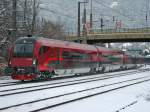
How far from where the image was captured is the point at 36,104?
629 inches

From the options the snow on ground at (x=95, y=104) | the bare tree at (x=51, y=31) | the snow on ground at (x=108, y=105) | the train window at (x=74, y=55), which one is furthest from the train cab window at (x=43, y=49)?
the bare tree at (x=51, y=31)

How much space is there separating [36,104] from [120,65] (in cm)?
4153

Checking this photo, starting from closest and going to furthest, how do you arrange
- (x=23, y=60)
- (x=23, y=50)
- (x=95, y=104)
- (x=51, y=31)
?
(x=95, y=104), (x=23, y=60), (x=23, y=50), (x=51, y=31)

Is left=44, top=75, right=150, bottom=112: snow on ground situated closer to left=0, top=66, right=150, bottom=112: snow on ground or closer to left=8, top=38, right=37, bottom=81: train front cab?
left=0, top=66, right=150, bottom=112: snow on ground

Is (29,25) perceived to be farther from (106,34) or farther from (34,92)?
(34,92)

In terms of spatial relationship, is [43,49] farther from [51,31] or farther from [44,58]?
[51,31]

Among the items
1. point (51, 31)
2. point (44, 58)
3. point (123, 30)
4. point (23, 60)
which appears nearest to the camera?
point (23, 60)

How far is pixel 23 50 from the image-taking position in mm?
28938

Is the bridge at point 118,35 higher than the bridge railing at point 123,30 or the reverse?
the reverse

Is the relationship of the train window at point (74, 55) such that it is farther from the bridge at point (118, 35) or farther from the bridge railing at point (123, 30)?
the bridge railing at point (123, 30)

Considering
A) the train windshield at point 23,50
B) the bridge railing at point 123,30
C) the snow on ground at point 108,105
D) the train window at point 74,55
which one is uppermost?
the bridge railing at point 123,30

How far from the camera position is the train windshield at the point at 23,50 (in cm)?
2855

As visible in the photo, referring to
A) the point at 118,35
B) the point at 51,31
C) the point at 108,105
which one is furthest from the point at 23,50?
the point at 118,35

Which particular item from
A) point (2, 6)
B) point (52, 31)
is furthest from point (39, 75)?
point (52, 31)
